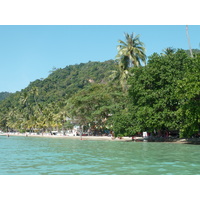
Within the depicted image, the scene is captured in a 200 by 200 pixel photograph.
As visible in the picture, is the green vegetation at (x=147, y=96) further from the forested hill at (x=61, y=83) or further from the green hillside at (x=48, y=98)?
the forested hill at (x=61, y=83)

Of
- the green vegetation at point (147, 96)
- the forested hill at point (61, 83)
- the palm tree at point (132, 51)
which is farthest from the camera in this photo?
the forested hill at point (61, 83)

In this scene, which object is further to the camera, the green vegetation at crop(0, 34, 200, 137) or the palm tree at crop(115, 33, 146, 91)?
the palm tree at crop(115, 33, 146, 91)

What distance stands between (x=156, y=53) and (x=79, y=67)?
148 meters

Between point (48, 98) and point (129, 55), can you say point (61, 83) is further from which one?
point (129, 55)

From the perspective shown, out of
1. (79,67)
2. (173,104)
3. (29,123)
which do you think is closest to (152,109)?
(173,104)

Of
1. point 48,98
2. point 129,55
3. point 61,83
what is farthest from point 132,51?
point 61,83

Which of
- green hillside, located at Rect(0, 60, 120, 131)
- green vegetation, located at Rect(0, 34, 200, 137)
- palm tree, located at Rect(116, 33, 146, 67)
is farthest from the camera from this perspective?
green hillside, located at Rect(0, 60, 120, 131)

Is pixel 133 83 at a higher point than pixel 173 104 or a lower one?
higher

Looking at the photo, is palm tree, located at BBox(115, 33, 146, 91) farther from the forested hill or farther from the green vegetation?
the forested hill

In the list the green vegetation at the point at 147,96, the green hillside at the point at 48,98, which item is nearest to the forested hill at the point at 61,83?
the green hillside at the point at 48,98

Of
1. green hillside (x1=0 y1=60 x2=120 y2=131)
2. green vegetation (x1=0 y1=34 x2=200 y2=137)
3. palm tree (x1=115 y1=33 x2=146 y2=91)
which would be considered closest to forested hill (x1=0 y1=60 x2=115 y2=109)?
green hillside (x1=0 y1=60 x2=120 y2=131)
